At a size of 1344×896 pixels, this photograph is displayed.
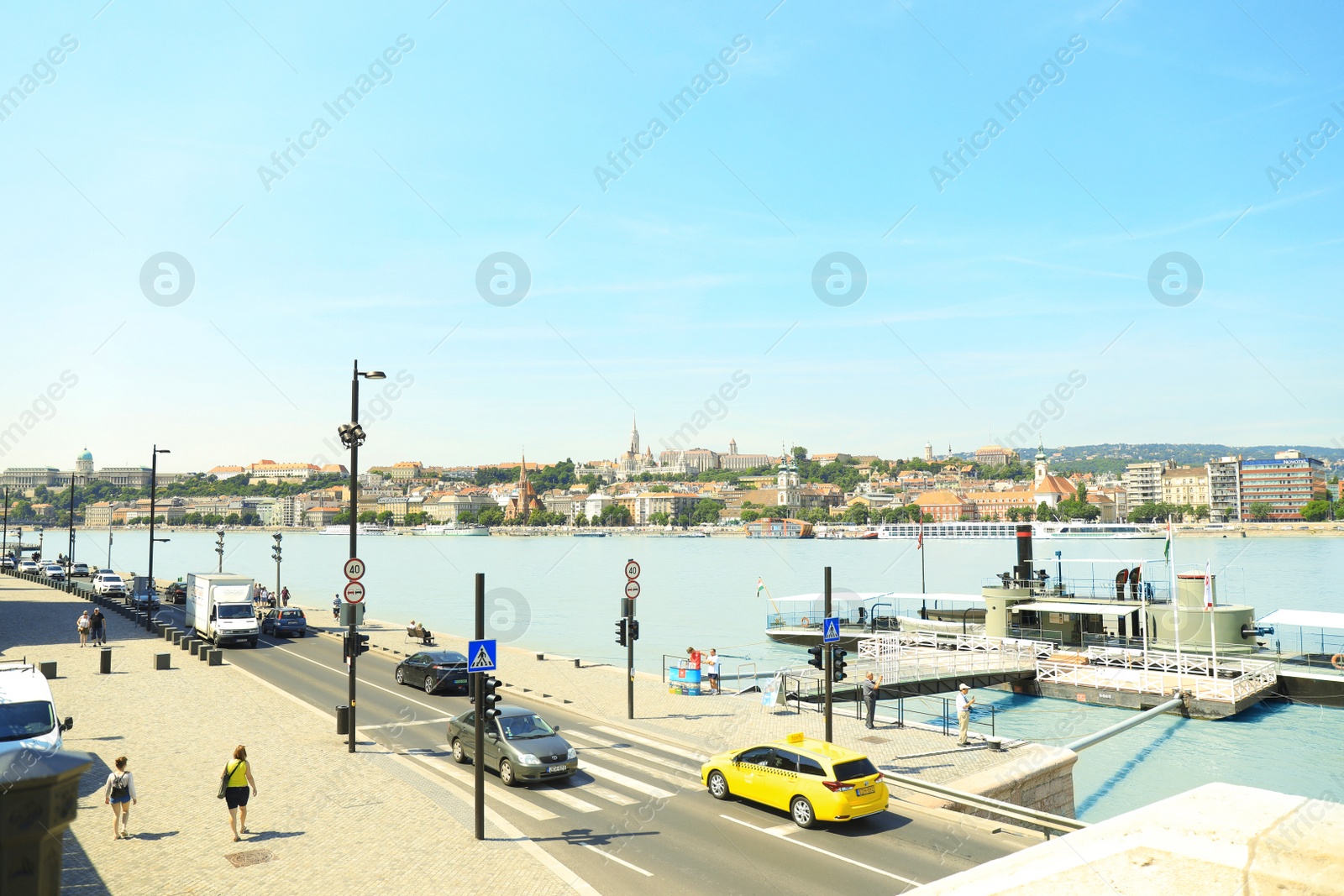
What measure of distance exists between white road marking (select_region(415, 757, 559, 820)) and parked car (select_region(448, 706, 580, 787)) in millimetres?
347

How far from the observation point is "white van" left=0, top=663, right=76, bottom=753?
14.0 meters

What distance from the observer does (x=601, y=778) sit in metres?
16.8

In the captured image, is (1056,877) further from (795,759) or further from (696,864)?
(795,759)

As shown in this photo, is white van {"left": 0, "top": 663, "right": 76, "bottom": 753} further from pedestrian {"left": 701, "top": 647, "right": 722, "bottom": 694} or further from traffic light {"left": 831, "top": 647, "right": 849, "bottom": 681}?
pedestrian {"left": 701, "top": 647, "right": 722, "bottom": 694}

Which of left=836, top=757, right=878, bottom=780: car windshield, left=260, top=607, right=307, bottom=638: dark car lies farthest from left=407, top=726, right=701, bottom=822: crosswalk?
left=260, top=607, right=307, bottom=638: dark car

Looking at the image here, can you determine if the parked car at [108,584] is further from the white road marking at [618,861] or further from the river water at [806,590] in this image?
the white road marking at [618,861]

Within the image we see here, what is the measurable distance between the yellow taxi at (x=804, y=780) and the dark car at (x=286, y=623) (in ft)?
105

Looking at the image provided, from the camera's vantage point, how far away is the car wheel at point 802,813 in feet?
45.9

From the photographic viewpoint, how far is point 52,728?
14602 mm

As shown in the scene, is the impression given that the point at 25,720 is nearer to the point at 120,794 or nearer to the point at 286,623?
the point at 120,794

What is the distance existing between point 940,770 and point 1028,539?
29.9m

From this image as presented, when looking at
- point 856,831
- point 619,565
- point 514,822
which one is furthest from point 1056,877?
point 619,565

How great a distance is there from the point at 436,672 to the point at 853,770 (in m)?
16.7

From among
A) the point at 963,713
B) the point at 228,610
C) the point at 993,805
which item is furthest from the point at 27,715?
the point at 228,610
